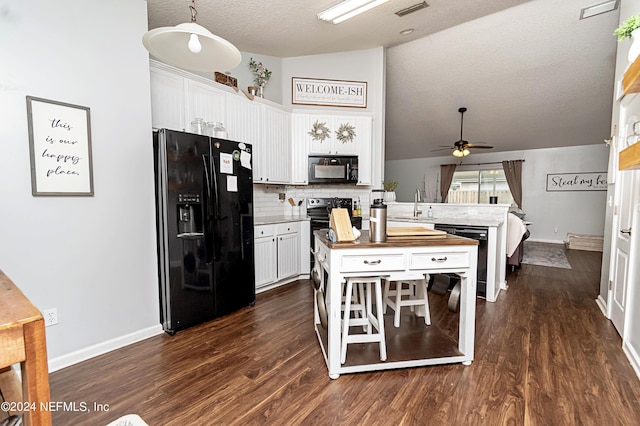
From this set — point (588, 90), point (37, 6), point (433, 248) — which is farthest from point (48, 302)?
point (588, 90)

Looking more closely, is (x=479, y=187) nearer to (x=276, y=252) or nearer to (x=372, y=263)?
(x=276, y=252)

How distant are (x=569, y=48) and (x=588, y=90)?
130cm

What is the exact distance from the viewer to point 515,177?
7.96 meters

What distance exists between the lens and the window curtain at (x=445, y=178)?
29.4 feet

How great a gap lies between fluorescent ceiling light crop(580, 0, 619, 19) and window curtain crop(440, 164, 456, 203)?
5.27 m

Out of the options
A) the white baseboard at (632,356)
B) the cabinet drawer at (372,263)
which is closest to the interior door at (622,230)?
the white baseboard at (632,356)

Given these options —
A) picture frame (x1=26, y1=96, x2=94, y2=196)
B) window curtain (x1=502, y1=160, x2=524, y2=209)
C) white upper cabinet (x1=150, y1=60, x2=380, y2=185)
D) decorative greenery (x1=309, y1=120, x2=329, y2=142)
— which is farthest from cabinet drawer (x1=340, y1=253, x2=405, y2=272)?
window curtain (x1=502, y1=160, x2=524, y2=209)

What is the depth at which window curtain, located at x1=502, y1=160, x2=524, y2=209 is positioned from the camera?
793cm

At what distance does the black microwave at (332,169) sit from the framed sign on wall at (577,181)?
250 inches

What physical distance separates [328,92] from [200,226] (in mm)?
2874

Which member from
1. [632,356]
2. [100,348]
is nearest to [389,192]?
[632,356]

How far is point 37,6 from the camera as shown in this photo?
1.86m

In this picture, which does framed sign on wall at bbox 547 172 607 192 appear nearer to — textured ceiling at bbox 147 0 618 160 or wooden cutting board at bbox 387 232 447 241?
textured ceiling at bbox 147 0 618 160

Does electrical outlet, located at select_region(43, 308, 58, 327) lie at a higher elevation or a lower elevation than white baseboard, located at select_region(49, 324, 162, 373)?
higher
